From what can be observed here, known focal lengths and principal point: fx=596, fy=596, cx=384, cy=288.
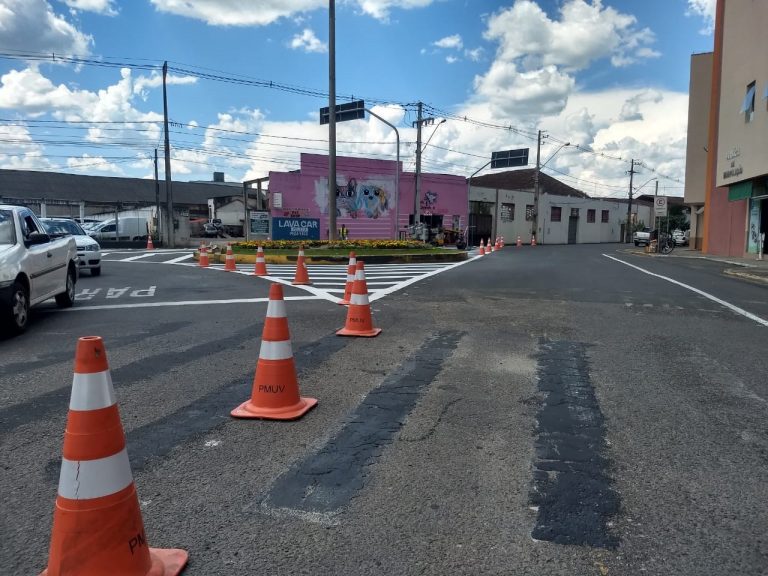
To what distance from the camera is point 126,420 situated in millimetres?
4395

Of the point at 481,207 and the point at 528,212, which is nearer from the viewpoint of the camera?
the point at 481,207

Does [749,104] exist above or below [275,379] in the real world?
above

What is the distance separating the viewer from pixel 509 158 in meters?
38.4

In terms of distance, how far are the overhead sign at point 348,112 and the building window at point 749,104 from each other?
17.4 meters

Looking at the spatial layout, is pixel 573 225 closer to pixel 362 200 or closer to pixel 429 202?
pixel 429 202

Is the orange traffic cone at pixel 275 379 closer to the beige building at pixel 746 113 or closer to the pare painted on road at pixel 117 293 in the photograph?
the pare painted on road at pixel 117 293

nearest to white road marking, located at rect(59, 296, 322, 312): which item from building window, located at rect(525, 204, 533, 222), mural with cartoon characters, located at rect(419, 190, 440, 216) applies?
mural with cartoon characters, located at rect(419, 190, 440, 216)

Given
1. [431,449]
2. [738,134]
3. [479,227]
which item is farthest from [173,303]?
[479,227]

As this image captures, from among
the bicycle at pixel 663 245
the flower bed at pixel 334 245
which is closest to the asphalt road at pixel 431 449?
the flower bed at pixel 334 245

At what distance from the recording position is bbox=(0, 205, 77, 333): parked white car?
7340 millimetres

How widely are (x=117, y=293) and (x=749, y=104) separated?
27765 millimetres

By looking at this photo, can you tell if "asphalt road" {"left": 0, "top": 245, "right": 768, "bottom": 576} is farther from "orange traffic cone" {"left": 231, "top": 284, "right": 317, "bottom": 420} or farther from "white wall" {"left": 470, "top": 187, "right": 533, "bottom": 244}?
"white wall" {"left": 470, "top": 187, "right": 533, "bottom": 244}

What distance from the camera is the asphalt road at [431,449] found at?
275 centimetres

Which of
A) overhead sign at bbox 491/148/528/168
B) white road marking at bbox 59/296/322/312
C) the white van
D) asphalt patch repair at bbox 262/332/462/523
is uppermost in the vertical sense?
overhead sign at bbox 491/148/528/168
